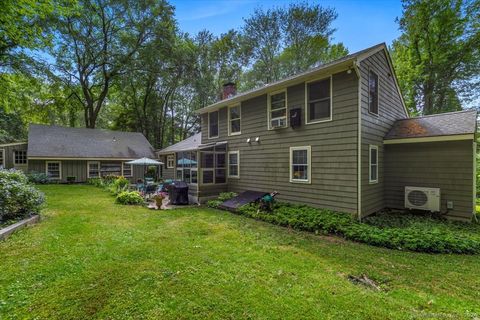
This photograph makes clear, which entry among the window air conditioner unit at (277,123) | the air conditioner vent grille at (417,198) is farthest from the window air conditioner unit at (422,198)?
the window air conditioner unit at (277,123)

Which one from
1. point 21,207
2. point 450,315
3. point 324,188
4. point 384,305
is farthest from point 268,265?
point 21,207

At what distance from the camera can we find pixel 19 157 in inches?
662

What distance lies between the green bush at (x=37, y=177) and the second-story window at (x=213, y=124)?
12.9 meters

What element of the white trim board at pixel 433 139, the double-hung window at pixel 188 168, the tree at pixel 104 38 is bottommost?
the double-hung window at pixel 188 168

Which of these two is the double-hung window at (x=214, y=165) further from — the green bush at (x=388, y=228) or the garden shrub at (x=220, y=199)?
the green bush at (x=388, y=228)

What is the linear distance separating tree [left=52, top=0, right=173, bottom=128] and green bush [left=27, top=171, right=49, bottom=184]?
921 cm

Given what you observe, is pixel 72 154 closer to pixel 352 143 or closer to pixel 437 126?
pixel 352 143

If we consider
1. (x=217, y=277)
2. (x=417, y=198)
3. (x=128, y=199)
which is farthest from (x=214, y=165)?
(x=417, y=198)

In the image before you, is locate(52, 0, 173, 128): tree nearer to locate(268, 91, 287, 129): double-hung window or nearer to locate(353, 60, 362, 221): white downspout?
locate(268, 91, 287, 129): double-hung window

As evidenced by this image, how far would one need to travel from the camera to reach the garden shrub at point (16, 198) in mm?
5355

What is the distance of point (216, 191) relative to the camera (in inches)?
407

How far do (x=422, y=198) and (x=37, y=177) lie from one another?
70.5ft

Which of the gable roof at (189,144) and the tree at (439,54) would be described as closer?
the gable roof at (189,144)

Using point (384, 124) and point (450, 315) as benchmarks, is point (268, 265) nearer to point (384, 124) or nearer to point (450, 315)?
point (450, 315)
